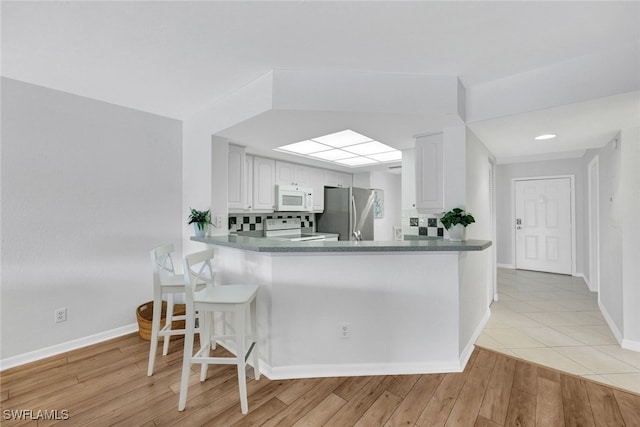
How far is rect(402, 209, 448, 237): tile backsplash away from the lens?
3088 mm

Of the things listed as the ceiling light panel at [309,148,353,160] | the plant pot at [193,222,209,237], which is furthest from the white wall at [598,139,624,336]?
the plant pot at [193,222,209,237]

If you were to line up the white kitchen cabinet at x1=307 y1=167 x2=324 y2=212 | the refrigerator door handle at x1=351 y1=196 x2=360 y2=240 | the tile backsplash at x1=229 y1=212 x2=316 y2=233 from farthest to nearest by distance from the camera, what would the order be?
the refrigerator door handle at x1=351 y1=196 x2=360 y2=240 → the white kitchen cabinet at x1=307 y1=167 x2=324 y2=212 → the tile backsplash at x1=229 y1=212 x2=316 y2=233

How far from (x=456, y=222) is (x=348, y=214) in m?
2.47

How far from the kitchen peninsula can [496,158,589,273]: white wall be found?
4.24 metres

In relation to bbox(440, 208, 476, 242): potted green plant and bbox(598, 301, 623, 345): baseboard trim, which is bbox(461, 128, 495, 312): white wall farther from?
bbox(598, 301, 623, 345): baseboard trim

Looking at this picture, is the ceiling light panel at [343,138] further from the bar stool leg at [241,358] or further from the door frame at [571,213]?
the door frame at [571,213]

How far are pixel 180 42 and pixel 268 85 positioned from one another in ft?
2.05

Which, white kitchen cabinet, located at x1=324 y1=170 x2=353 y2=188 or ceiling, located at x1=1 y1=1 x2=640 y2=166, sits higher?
ceiling, located at x1=1 y1=1 x2=640 y2=166

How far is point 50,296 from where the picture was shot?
243cm

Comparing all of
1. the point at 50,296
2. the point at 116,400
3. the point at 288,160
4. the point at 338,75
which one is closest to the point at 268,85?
the point at 338,75

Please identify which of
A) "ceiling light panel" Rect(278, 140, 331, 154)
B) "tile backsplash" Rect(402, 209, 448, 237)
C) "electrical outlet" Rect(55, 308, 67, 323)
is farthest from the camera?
"ceiling light panel" Rect(278, 140, 331, 154)

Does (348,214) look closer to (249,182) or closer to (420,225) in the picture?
(420,225)

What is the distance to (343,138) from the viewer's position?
2979 millimetres

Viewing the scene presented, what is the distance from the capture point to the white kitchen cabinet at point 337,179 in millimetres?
4930
